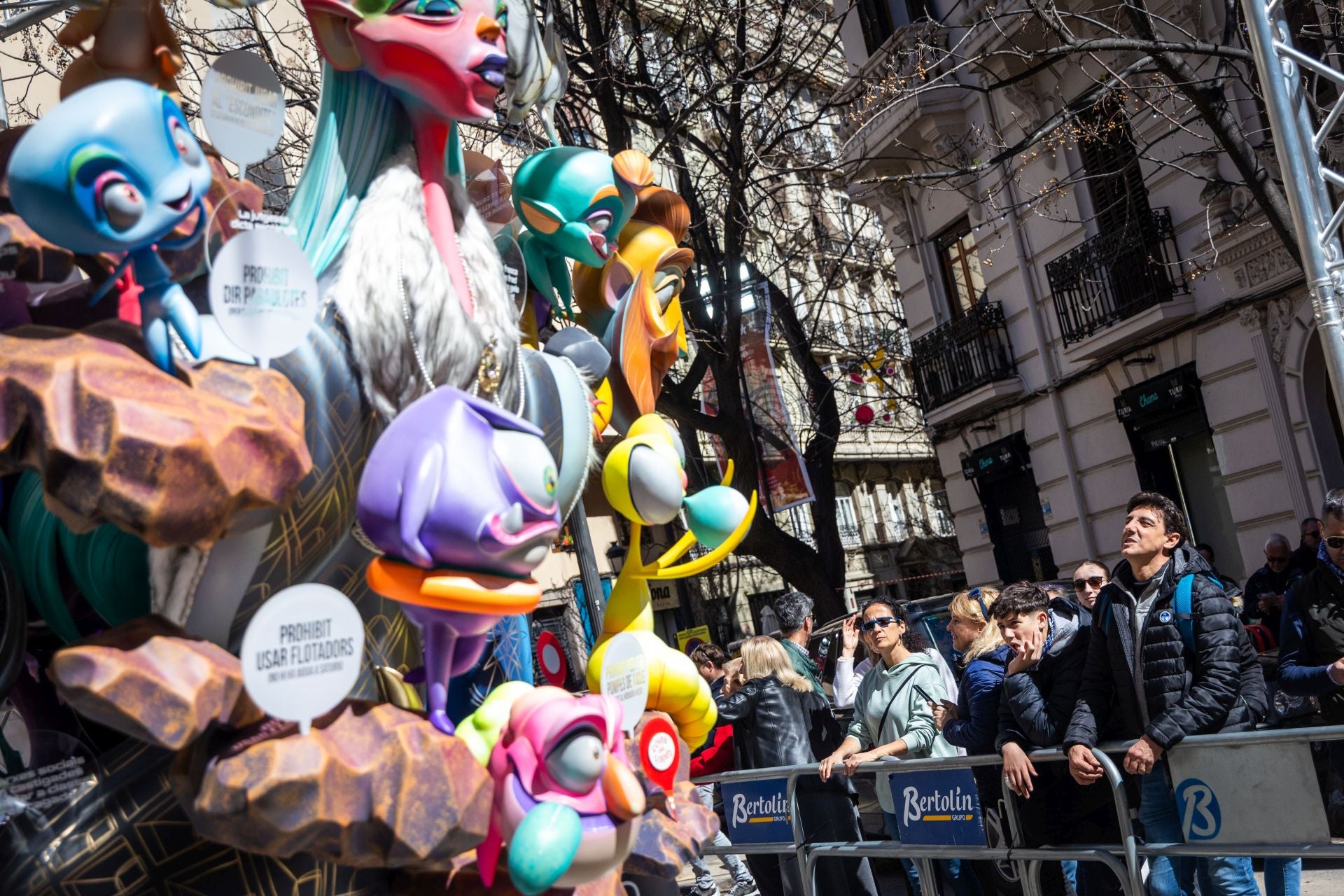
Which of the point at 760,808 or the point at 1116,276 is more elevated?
the point at 1116,276

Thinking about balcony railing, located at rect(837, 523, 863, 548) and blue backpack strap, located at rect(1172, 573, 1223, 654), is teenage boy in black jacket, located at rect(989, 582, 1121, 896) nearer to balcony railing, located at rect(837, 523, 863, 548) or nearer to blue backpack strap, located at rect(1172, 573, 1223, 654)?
blue backpack strap, located at rect(1172, 573, 1223, 654)

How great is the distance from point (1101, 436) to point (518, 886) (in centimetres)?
1401

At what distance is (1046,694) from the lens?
5129 millimetres

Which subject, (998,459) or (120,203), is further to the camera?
(998,459)

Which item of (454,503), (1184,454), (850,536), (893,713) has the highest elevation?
(850,536)

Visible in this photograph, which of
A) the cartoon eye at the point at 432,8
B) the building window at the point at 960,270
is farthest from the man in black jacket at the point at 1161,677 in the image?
the building window at the point at 960,270

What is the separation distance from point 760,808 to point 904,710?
0.87 meters

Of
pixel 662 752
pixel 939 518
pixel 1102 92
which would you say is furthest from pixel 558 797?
pixel 939 518

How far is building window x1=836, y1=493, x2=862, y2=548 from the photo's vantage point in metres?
35.5

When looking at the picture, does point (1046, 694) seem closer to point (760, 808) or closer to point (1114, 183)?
point (760, 808)

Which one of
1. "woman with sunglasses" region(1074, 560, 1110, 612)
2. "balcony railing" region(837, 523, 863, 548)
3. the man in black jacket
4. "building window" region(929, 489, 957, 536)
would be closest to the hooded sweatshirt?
the man in black jacket

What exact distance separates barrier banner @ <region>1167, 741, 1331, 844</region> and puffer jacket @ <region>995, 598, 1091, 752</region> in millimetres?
493

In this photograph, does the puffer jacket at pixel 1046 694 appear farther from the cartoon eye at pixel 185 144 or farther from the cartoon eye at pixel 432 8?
the cartoon eye at pixel 185 144

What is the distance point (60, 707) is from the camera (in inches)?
93.3
